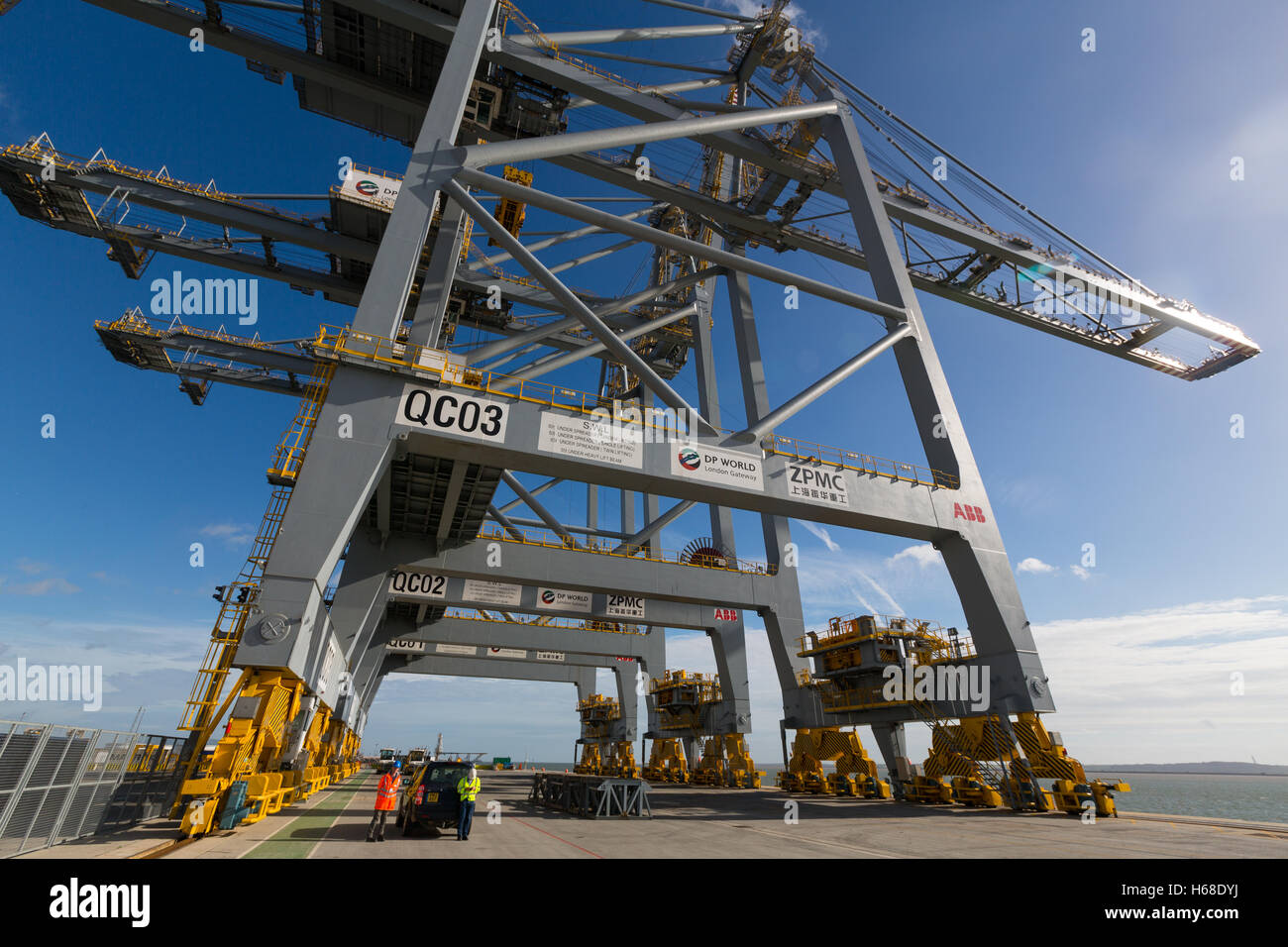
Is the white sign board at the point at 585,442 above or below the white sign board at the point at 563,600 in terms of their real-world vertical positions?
above

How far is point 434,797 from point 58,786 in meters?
5.04

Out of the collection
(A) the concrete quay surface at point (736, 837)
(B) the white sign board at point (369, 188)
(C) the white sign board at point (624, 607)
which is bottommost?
(A) the concrete quay surface at point (736, 837)

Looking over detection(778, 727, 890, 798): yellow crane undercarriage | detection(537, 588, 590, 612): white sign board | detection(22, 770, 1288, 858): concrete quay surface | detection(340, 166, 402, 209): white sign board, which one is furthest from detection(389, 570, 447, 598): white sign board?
detection(778, 727, 890, 798): yellow crane undercarriage

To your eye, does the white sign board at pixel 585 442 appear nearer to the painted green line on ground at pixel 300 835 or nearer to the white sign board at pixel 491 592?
the painted green line on ground at pixel 300 835

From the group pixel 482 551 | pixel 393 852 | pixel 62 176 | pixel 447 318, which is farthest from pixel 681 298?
pixel 393 852

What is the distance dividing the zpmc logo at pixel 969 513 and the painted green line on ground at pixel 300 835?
15603mm

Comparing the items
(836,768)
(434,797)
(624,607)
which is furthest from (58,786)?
(836,768)

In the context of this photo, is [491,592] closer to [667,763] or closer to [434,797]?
[434,797]

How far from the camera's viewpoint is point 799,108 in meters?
19.0

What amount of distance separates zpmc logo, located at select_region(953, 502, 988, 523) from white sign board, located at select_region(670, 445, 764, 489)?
5959 mm

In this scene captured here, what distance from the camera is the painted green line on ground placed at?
7.77 m

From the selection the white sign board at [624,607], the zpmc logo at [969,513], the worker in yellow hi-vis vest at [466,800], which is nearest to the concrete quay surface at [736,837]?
the worker in yellow hi-vis vest at [466,800]

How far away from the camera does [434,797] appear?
10.5m

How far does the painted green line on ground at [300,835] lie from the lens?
306 inches
